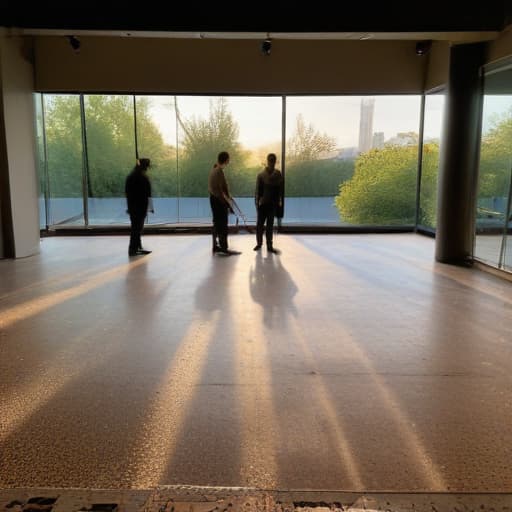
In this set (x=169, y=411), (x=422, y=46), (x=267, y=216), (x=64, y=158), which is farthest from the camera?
(x=64, y=158)

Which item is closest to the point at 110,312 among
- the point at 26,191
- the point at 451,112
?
the point at 26,191

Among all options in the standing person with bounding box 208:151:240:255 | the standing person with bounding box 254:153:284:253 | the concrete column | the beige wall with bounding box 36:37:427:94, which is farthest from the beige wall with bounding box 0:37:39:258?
the concrete column

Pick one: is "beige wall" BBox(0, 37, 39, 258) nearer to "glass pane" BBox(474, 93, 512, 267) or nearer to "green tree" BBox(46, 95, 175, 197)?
"green tree" BBox(46, 95, 175, 197)

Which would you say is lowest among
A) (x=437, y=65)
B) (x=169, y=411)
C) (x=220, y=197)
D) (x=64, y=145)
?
(x=169, y=411)

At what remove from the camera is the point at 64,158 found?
11641 mm

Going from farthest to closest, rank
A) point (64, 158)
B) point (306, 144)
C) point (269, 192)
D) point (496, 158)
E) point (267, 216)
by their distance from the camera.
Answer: point (306, 144) → point (64, 158) → point (267, 216) → point (269, 192) → point (496, 158)

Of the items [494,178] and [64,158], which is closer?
[494,178]

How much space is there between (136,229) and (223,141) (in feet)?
13.4

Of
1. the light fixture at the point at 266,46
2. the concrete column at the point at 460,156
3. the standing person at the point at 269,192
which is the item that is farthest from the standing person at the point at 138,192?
the concrete column at the point at 460,156

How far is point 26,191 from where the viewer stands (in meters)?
8.67

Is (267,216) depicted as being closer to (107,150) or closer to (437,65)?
(107,150)

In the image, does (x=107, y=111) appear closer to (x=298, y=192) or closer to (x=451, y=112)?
(x=298, y=192)

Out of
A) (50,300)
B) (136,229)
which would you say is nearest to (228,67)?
(136,229)
